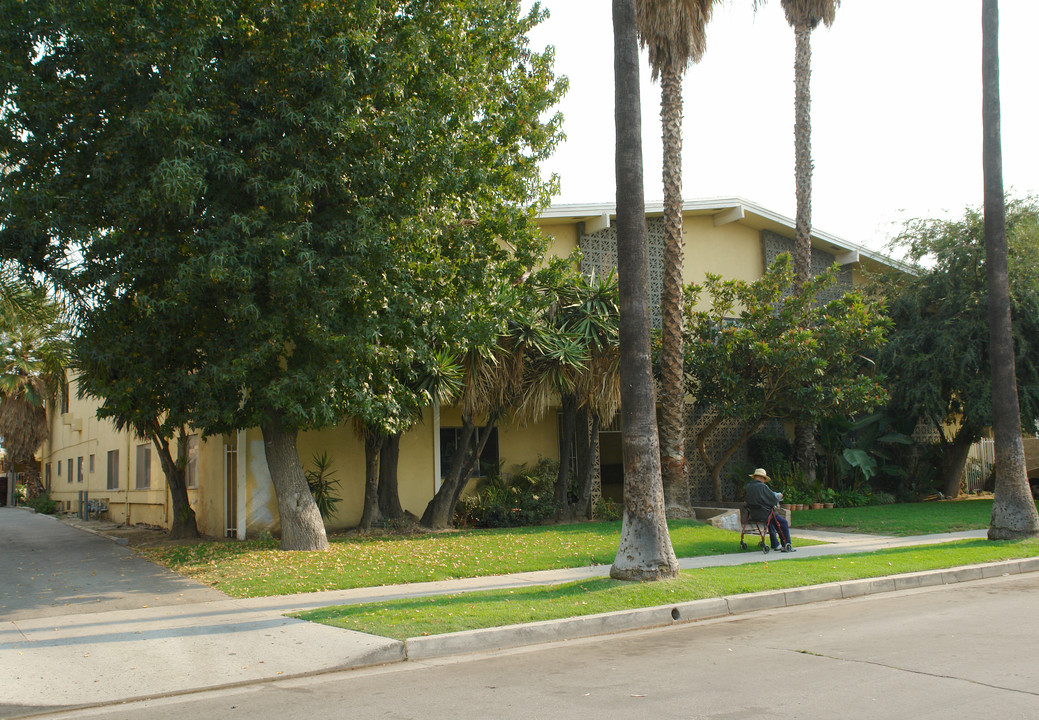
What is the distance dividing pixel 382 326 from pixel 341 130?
9.16 feet

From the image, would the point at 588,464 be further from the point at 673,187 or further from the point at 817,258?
the point at 817,258

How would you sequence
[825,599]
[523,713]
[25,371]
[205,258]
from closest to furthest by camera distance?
[523,713] < [825,599] < [205,258] < [25,371]

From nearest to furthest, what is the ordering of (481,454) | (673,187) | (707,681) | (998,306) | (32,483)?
(707,681)
(998,306)
(673,187)
(481,454)
(32,483)

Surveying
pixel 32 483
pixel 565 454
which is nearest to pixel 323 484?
pixel 565 454

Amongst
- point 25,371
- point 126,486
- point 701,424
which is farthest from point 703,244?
point 25,371

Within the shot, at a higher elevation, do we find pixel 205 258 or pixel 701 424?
pixel 205 258

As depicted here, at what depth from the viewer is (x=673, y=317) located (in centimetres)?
1798

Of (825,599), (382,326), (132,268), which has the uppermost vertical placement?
(132,268)

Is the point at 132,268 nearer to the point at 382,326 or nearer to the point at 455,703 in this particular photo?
the point at 382,326

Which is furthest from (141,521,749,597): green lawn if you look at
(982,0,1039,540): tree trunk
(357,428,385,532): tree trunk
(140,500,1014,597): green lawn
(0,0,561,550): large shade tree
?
(982,0,1039,540): tree trunk

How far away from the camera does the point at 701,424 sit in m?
23.1

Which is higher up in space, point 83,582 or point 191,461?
point 191,461

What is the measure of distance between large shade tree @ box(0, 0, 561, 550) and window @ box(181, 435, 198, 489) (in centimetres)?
629

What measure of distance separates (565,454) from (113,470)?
1471cm
